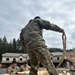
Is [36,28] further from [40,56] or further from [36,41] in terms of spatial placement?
[40,56]

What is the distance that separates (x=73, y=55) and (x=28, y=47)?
60.9m

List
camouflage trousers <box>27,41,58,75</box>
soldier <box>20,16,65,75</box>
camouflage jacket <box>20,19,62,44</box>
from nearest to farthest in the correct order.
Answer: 1. camouflage trousers <box>27,41,58,75</box>
2. soldier <box>20,16,65,75</box>
3. camouflage jacket <box>20,19,62,44</box>

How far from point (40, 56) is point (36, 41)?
357 millimetres

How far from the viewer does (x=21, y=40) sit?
454cm

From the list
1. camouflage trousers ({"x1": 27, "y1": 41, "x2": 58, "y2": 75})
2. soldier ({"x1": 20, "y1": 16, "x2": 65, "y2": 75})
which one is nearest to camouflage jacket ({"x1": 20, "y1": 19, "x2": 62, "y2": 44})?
soldier ({"x1": 20, "y1": 16, "x2": 65, "y2": 75})

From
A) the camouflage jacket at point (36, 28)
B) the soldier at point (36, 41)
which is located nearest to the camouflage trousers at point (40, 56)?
the soldier at point (36, 41)

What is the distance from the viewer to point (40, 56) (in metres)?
3.84

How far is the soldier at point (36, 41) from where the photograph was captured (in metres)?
3.83

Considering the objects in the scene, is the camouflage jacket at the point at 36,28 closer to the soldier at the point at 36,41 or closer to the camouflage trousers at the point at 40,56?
the soldier at the point at 36,41

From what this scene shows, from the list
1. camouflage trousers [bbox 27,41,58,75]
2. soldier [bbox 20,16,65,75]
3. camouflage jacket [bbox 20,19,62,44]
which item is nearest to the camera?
camouflage trousers [bbox 27,41,58,75]

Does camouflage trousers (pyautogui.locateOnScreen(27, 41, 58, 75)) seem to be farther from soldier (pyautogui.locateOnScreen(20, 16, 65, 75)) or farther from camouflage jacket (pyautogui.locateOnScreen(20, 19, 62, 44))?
camouflage jacket (pyautogui.locateOnScreen(20, 19, 62, 44))

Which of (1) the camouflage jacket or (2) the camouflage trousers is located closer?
(2) the camouflage trousers

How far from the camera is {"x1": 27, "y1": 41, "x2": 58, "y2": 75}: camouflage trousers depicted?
369cm

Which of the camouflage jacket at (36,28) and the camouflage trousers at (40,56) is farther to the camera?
the camouflage jacket at (36,28)
